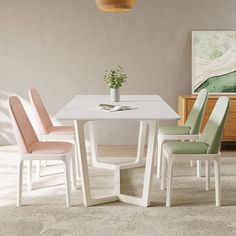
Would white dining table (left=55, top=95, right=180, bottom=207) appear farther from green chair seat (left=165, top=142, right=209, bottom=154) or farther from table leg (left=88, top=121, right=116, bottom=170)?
table leg (left=88, top=121, right=116, bottom=170)

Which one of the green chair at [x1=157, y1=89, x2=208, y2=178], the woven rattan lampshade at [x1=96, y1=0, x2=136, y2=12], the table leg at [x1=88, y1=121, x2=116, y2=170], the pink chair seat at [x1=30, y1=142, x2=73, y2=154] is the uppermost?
the woven rattan lampshade at [x1=96, y1=0, x2=136, y2=12]

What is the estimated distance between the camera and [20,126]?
3.67 meters

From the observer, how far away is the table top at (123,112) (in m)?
3.54

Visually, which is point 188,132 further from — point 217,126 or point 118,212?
point 118,212

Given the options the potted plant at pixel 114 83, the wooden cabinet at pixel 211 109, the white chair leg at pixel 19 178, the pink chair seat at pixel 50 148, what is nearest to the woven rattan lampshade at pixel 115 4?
the potted plant at pixel 114 83

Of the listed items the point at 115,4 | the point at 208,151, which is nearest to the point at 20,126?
the point at 115,4

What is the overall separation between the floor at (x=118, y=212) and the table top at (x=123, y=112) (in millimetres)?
688

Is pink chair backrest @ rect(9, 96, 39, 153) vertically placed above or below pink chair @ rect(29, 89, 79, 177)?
above

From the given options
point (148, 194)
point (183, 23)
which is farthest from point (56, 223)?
point (183, 23)

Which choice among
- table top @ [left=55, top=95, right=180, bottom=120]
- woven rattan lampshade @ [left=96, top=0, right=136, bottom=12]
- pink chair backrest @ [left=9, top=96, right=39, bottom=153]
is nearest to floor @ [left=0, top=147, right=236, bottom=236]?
pink chair backrest @ [left=9, top=96, right=39, bottom=153]

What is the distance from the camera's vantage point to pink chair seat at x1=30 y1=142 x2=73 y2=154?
3688 millimetres

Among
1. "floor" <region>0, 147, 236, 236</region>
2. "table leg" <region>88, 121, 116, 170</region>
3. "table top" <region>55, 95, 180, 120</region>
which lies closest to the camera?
"floor" <region>0, 147, 236, 236</region>

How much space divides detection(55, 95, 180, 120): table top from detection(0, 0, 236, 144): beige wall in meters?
1.37

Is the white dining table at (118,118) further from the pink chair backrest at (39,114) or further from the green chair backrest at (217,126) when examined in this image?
the pink chair backrest at (39,114)
